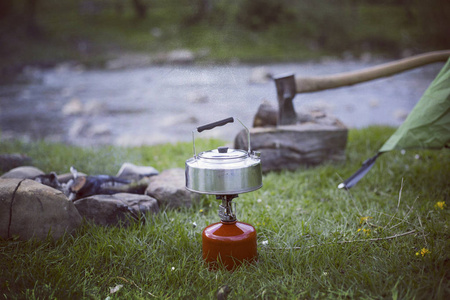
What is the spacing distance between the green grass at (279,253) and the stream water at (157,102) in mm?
2437

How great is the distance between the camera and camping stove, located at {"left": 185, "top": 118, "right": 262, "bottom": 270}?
1.54 metres

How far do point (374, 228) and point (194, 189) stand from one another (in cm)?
105

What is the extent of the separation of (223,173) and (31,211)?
1.00 m

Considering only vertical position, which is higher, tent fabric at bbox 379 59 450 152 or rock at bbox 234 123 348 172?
tent fabric at bbox 379 59 450 152

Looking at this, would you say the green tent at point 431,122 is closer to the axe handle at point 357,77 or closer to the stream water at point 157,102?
the axe handle at point 357,77

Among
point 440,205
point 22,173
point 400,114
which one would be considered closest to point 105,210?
point 22,173

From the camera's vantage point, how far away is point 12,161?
296 cm

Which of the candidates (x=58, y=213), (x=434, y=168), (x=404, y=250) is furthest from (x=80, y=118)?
(x=404, y=250)

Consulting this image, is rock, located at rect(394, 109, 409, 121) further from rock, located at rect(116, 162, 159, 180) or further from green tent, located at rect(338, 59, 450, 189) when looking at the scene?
rock, located at rect(116, 162, 159, 180)

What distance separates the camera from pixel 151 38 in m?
14.7

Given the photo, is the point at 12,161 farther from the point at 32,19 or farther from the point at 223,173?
the point at 32,19

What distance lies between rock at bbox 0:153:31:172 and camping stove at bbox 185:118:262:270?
1929mm

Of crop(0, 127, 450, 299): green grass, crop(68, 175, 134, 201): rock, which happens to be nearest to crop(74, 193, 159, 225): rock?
crop(0, 127, 450, 299): green grass

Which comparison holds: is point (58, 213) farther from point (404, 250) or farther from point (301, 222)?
point (404, 250)
